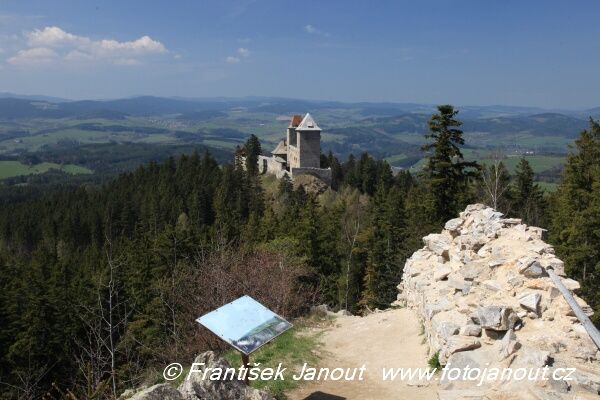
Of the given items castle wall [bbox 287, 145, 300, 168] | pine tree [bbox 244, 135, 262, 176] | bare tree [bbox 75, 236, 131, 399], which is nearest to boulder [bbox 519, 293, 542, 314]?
bare tree [bbox 75, 236, 131, 399]

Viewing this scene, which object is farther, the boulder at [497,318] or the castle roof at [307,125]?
the castle roof at [307,125]

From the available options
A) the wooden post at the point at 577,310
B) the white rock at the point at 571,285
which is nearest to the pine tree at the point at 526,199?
the white rock at the point at 571,285

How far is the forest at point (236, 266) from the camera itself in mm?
21094

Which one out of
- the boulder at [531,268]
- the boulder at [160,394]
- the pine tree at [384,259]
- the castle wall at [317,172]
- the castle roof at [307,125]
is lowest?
the pine tree at [384,259]

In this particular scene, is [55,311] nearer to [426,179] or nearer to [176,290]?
[176,290]

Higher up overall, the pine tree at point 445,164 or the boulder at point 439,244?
the pine tree at point 445,164

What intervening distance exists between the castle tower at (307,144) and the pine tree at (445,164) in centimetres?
3872

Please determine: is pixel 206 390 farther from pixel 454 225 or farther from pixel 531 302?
pixel 454 225

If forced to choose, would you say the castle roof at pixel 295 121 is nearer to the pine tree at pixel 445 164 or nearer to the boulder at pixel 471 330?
the pine tree at pixel 445 164

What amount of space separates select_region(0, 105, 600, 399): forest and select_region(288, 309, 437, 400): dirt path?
3.89 m

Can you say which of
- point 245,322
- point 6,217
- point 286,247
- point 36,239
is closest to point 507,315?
point 245,322

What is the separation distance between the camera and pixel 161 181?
255 feet

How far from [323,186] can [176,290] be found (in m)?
45.2

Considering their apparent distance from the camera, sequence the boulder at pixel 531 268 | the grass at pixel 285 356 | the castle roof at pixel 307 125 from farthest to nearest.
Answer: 1. the castle roof at pixel 307 125
2. the grass at pixel 285 356
3. the boulder at pixel 531 268
